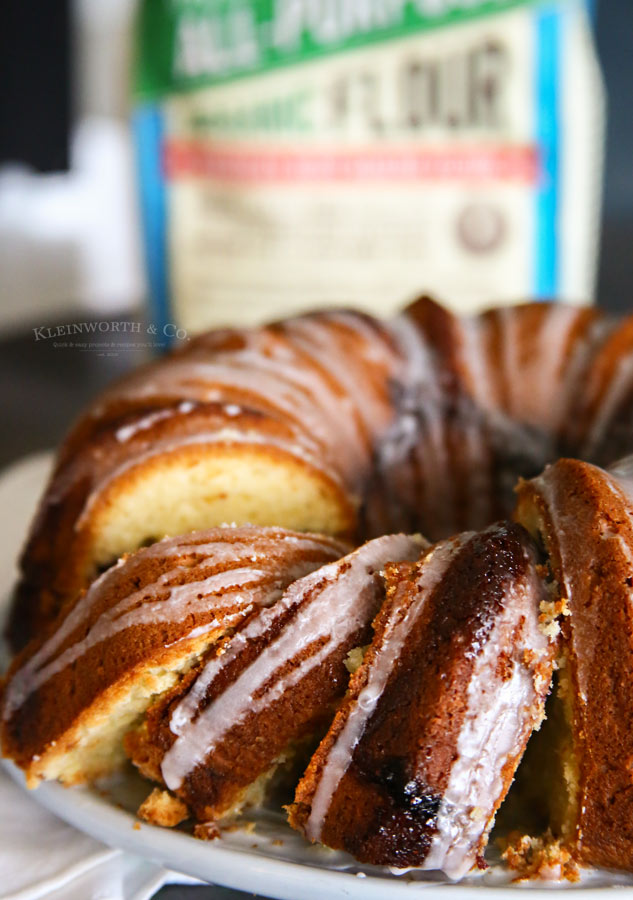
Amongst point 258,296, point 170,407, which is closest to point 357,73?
point 258,296

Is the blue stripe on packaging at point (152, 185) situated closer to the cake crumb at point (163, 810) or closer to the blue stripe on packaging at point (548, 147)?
the blue stripe on packaging at point (548, 147)

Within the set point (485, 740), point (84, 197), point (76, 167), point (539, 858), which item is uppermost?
point (76, 167)

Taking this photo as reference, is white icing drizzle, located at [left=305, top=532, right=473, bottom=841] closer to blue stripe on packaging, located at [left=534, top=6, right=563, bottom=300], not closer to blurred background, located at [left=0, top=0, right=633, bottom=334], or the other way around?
blue stripe on packaging, located at [left=534, top=6, right=563, bottom=300]

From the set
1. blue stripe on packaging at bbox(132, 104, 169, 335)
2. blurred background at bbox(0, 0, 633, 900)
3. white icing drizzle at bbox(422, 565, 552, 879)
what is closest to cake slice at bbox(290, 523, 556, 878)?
white icing drizzle at bbox(422, 565, 552, 879)

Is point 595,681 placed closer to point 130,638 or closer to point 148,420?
point 130,638

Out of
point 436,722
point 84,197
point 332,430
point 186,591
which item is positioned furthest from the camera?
point 84,197

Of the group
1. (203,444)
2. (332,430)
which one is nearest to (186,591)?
(203,444)

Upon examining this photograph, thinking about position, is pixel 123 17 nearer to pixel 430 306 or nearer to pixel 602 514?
pixel 430 306
